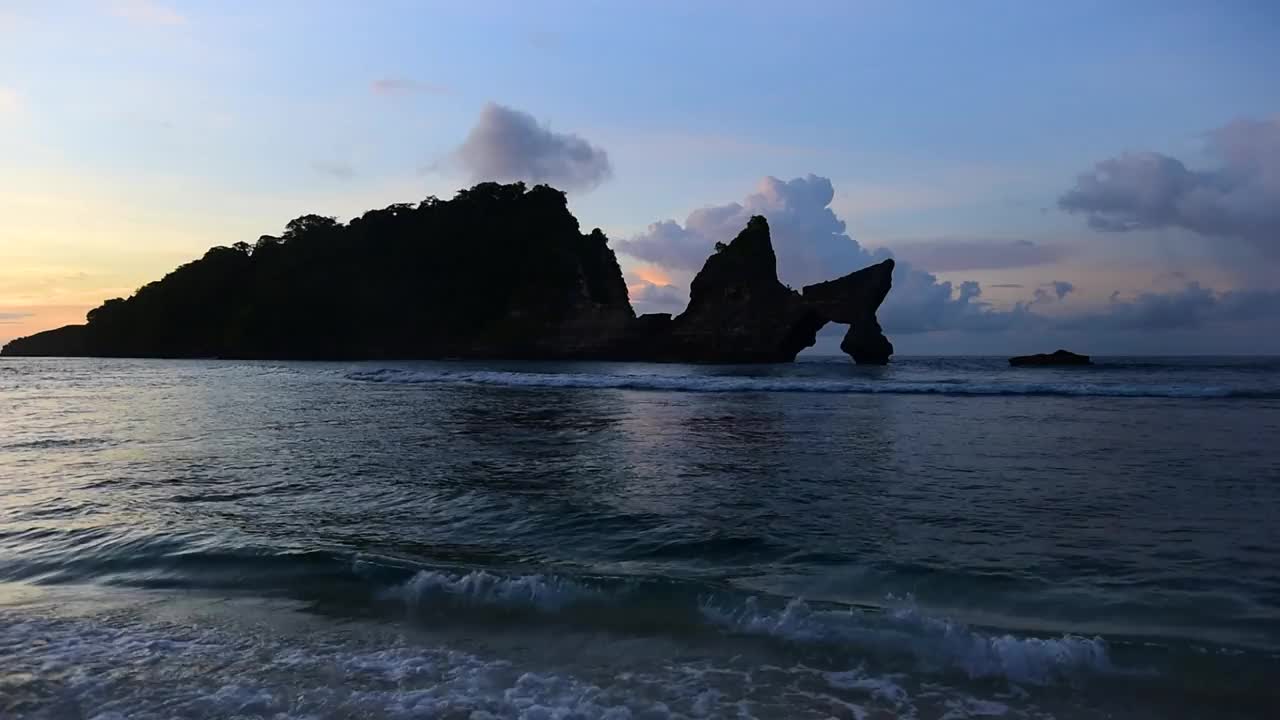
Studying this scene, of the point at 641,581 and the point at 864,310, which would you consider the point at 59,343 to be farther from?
the point at 641,581

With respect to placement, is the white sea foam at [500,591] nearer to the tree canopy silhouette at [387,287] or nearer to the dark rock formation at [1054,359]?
the dark rock formation at [1054,359]

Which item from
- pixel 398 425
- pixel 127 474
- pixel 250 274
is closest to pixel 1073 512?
pixel 127 474

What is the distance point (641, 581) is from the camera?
518 cm

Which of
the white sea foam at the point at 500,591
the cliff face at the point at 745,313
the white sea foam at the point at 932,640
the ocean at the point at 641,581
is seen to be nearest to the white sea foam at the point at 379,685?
the ocean at the point at 641,581

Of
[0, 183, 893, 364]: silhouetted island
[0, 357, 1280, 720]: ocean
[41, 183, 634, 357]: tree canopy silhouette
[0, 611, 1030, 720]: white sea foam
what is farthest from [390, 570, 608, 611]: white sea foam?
[41, 183, 634, 357]: tree canopy silhouette

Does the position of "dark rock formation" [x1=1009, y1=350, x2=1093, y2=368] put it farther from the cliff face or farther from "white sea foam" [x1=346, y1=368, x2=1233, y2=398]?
"white sea foam" [x1=346, y1=368, x2=1233, y2=398]

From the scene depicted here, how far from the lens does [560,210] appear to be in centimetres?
9731

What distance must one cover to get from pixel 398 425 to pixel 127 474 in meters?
6.19

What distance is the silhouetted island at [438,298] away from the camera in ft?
243

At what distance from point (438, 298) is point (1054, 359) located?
70.5 metres

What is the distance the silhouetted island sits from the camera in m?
74.1

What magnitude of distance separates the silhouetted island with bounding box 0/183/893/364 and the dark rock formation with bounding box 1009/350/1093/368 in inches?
705

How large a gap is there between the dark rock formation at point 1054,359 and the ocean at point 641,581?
47.4 m

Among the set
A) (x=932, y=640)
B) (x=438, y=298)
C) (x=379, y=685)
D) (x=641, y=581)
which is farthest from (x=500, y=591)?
(x=438, y=298)
